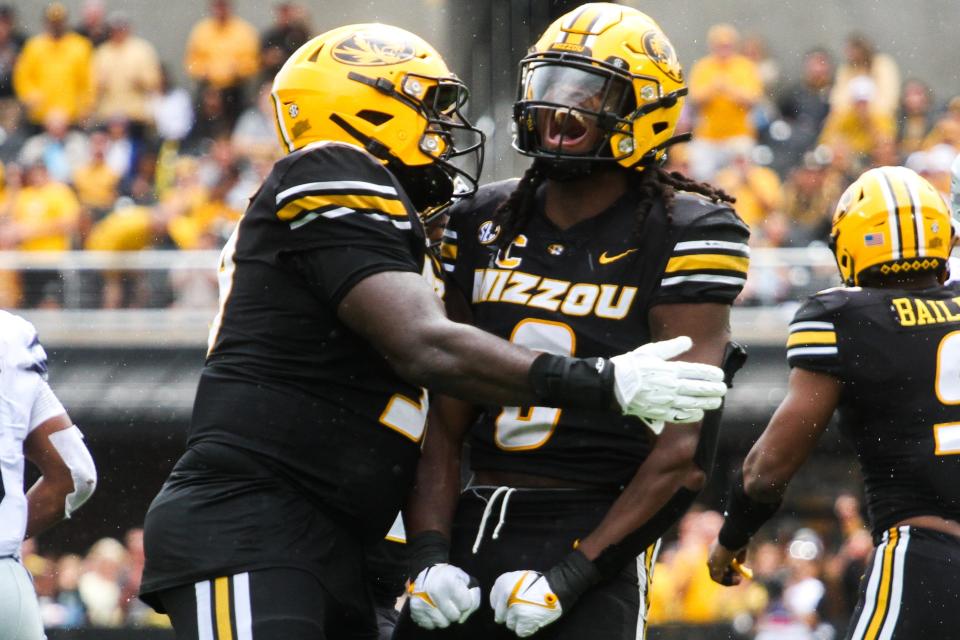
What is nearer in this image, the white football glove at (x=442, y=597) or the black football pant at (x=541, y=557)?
the white football glove at (x=442, y=597)

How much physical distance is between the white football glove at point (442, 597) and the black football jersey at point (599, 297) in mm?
350

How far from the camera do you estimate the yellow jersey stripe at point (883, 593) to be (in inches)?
167

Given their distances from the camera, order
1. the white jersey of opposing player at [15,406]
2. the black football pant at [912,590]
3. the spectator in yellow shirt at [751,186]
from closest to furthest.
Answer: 1. the black football pant at [912,590]
2. the white jersey of opposing player at [15,406]
3. the spectator in yellow shirt at [751,186]

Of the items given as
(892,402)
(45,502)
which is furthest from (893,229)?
(45,502)

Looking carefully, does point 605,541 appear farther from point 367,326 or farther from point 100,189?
point 100,189

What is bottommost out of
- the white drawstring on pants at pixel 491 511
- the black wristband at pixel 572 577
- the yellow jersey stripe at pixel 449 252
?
the black wristband at pixel 572 577

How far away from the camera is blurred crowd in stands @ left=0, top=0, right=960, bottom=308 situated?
11.7 meters

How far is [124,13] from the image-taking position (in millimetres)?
14898

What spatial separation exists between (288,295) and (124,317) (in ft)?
25.9

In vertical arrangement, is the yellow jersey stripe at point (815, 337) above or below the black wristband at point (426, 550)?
above

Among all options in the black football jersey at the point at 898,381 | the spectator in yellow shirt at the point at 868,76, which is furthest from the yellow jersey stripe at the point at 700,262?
the spectator in yellow shirt at the point at 868,76

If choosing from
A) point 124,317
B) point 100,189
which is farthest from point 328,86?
point 100,189

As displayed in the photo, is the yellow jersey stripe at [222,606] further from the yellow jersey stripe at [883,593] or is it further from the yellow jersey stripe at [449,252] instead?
the yellow jersey stripe at [883,593]

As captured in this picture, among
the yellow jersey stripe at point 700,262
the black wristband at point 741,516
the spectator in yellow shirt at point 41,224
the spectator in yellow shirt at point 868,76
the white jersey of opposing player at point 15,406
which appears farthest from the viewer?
the spectator in yellow shirt at point 868,76
